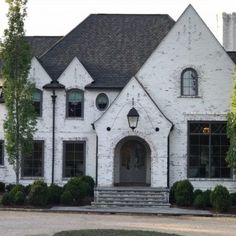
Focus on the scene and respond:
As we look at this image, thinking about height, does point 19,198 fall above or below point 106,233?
above

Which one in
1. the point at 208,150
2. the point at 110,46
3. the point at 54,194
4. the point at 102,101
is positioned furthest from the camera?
the point at 110,46

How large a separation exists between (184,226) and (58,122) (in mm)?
13072

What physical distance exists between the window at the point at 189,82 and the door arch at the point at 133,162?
3.64m

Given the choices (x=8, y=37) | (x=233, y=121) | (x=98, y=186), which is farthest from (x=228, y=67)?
(x=8, y=37)

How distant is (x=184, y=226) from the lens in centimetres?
1931

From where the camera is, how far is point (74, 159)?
100ft

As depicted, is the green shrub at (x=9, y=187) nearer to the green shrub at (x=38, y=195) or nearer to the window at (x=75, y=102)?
the green shrub at (x=38, y=195)

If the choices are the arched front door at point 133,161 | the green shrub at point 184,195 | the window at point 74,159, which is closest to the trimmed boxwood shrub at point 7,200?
→ the window at point 74,159

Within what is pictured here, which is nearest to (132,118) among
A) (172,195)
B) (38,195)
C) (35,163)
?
(172,195)

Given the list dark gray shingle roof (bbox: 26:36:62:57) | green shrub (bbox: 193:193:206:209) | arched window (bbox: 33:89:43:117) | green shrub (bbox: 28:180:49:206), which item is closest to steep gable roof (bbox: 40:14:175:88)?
arched window (bbox: 33:89:43:117)

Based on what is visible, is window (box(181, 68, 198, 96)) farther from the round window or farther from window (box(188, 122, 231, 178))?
the round window

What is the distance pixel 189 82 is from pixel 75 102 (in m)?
6.23

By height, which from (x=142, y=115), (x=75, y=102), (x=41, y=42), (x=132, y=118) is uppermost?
(x=41, y=42)

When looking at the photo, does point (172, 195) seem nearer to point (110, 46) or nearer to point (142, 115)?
point (142, 115)
